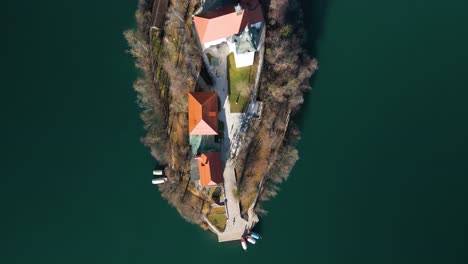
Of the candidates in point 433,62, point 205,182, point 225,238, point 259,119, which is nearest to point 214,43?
point 259,119

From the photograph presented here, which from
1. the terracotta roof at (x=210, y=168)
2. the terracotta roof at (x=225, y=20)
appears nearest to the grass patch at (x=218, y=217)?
the terracotta roof at (x=210, y=168)

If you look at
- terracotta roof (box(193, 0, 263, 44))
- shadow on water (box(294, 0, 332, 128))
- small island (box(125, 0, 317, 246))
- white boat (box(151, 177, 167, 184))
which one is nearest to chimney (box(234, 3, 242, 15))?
terracotta roof (box(193, 0, 263, 44))

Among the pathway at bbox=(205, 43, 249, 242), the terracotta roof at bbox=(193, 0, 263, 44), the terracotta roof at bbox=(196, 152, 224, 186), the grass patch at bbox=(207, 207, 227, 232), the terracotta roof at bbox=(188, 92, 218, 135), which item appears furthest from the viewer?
the grass patch at bbox=(207, 207, 227, 232)

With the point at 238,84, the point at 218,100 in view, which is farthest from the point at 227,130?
the point at 238,84

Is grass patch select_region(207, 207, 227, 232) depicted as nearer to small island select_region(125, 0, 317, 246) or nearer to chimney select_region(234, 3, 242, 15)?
small island select_region(125, 0, 317, 246)

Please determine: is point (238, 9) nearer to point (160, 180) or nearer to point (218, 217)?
point (160, 180)

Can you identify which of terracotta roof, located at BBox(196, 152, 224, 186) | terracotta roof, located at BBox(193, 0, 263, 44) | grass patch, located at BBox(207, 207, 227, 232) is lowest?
grass patch, located at BBox(207, 207, 227, 232)

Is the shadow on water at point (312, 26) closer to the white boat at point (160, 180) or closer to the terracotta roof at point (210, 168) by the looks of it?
the terracotta roof at point (210, 168)

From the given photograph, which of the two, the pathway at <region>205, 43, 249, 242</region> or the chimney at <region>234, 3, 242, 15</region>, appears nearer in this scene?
the chimney at <region>234, 3, 242, 15</region>

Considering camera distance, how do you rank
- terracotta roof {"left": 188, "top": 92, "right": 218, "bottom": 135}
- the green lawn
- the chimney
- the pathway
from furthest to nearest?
the green lawn → the pathway → terracotta roof {"left": 188, "top": 92, "right": 218, "bottom": 135} → the chimney
